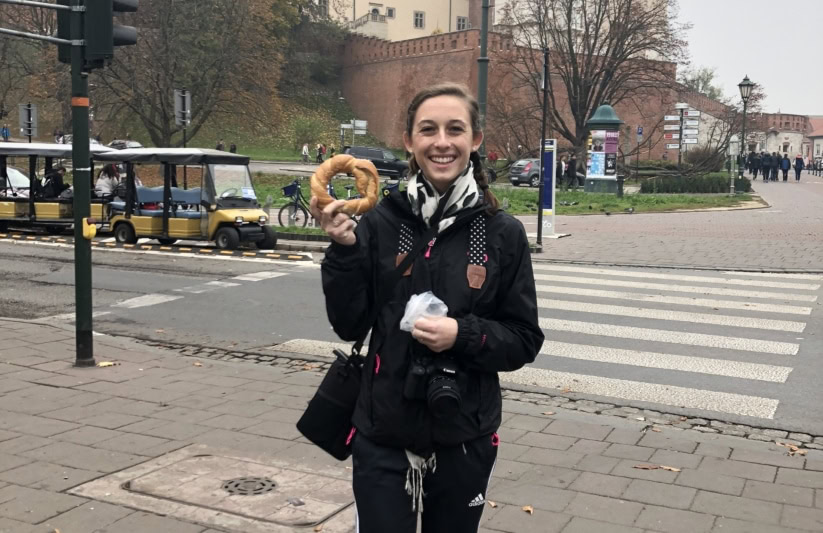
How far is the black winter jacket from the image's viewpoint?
2.53m

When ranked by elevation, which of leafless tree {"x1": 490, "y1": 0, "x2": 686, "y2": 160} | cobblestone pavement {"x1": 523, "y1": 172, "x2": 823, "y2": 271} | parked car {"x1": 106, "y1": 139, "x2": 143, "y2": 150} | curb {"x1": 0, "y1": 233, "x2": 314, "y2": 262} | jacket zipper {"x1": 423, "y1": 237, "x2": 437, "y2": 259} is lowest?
curb {"x1": 0, "y1": 233, "x2": 314, "y2": 262}

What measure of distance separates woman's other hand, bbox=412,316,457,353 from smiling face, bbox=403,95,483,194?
43 cm

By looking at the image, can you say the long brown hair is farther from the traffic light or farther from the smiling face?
the traffic light

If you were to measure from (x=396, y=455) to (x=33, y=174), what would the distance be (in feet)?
71.8

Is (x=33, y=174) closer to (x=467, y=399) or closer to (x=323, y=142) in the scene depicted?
(x=467, y=399)

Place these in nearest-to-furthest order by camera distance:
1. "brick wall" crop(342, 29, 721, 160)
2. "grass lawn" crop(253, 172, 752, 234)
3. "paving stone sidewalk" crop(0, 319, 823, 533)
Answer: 1. "paving stone sidewalk" crop(0, 319, 823, 533)
2. "grass lawn" crop(253, 172, 752, 234)
3. "brick wall" crop(342, 29, 721, 160)

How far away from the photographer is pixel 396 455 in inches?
101

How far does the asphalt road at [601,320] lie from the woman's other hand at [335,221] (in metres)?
4.97

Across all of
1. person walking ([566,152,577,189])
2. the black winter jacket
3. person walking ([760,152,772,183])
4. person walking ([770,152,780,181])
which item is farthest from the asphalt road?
person walking ([760,152,772,183])

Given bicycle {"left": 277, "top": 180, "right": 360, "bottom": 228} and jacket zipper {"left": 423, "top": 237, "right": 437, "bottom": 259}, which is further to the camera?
bicycle {"left": 277, "top": 180, "right": 360, "bottom": 228}

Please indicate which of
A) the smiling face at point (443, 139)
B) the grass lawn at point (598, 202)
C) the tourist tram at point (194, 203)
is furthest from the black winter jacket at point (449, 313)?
the grass lawn at point (598, 202)

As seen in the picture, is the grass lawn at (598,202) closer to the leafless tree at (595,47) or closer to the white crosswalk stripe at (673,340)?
the leafless tree at (595,47)

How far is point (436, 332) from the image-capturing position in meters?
2.45

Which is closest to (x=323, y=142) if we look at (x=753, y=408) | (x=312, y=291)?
(x=312, y=291)
